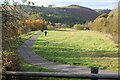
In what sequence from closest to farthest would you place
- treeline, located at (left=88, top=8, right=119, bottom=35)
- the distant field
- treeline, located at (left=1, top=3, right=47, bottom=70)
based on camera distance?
treeline, located at (left=1, top=3, right=47, bottom=70) → the distant field → treeline, located at (left=88, top=8, right=119, bottom=35)

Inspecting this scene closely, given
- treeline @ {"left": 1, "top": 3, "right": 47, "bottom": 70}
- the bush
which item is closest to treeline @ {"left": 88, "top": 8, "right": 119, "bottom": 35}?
treeline @ {"left": 1, "top": 3, "right": 47, "bottom": 70}

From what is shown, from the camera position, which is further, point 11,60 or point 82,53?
point 82,53

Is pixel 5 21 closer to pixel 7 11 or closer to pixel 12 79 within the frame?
pixel 7 11

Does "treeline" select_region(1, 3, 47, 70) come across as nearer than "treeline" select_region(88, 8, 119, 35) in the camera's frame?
Yes

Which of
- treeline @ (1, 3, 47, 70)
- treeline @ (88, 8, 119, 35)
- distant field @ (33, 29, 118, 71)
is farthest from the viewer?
treeline @ (88, 8, 119, 35)

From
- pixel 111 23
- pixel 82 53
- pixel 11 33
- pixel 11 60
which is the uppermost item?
pixel 111 23

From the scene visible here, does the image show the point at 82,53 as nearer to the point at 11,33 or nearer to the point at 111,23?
the point at 111,23

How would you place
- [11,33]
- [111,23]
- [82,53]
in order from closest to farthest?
1. [11,33]
2. [82,53]
3. [111,23]

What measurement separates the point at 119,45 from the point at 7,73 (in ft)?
60.0

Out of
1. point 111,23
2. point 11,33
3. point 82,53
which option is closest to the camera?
point 11,33

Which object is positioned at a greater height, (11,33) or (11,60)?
(11,33)

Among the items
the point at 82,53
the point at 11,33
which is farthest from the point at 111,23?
the point at 11,33

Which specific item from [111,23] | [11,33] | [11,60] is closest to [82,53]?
[111,23]

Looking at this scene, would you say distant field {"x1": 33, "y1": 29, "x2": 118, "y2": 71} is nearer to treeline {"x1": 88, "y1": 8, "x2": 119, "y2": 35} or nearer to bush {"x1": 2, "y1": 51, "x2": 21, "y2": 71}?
treeline {"x1": 88, "y1": 8, "x2": 119, "y2": 35}
